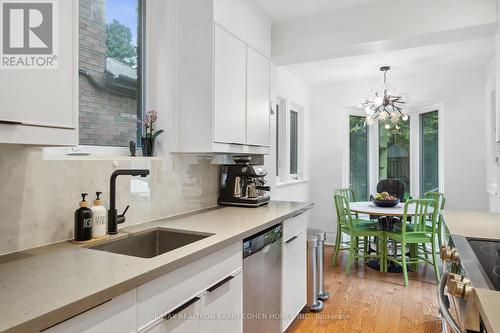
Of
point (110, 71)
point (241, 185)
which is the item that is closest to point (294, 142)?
point (241, 185)

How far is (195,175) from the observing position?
240 centimetres

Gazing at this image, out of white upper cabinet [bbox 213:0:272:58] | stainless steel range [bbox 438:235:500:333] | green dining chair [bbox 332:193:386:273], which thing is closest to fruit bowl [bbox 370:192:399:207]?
green dining chair [bbox 332:193:386:273]

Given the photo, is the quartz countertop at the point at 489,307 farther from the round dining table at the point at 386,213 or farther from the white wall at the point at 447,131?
the white wall at the point at 447,131

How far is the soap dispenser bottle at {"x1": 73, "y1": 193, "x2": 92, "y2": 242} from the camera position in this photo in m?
1.47

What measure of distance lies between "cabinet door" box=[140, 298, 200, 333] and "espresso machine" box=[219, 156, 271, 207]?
4.08 ft

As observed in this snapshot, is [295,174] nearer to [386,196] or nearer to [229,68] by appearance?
[386,196]

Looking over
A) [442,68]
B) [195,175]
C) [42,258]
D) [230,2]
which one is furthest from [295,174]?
[42,258]

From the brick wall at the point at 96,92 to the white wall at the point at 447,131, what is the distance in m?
3.78

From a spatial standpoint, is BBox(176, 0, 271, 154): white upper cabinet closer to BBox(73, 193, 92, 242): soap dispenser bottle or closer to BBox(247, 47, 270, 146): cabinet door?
BBox(247, 47, 270, 146): cabinet door

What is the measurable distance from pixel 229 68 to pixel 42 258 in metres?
1.58

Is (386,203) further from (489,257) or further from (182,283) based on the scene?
(182,283)

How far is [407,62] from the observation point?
159 inches

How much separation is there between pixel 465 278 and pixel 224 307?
100 centimetres

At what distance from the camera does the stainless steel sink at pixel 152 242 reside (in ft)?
5.37
